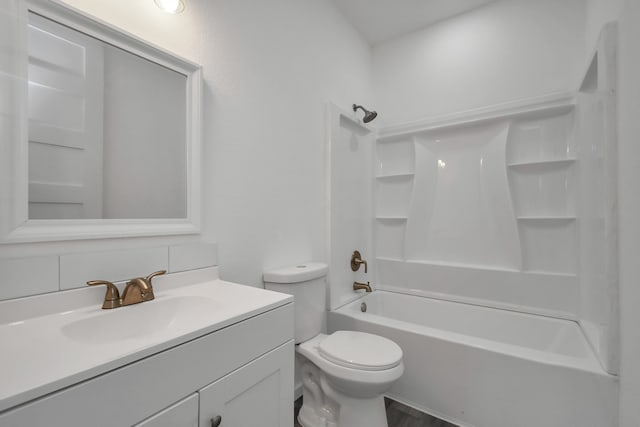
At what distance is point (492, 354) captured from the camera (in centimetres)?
147

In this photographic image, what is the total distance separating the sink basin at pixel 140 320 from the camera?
0.80 meters

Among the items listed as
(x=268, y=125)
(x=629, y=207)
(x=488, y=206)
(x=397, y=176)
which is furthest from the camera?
(x=397, y=176)

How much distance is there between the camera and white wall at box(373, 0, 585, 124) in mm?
1954

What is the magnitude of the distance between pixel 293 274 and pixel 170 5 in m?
1.28

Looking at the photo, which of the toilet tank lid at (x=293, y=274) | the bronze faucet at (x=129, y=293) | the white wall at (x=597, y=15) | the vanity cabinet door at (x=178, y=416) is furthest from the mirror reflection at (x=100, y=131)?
the white wall at (x=597, y=15)

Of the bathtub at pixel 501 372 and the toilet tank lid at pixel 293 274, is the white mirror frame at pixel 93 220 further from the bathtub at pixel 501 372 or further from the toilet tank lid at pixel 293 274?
the bathtub at pixel 501 372

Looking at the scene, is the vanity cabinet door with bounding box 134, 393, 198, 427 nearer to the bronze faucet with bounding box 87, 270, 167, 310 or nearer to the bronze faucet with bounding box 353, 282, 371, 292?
the bronze faucet with bounding box 87, 270, 167, 310

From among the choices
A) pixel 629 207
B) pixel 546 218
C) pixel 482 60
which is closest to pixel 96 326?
pixel 629 207

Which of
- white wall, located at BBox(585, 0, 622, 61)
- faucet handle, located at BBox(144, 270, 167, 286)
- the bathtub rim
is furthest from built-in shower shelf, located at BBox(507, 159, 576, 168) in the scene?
faucet handle, located at BBox(144, 270, 167, 286)

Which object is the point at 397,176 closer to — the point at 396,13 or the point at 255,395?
the point at 396,13

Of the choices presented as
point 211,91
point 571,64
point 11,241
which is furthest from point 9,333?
point 571,64

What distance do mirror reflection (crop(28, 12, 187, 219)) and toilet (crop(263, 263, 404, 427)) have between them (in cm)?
74

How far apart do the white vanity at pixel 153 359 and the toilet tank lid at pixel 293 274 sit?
374mm

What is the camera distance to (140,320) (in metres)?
0.92
